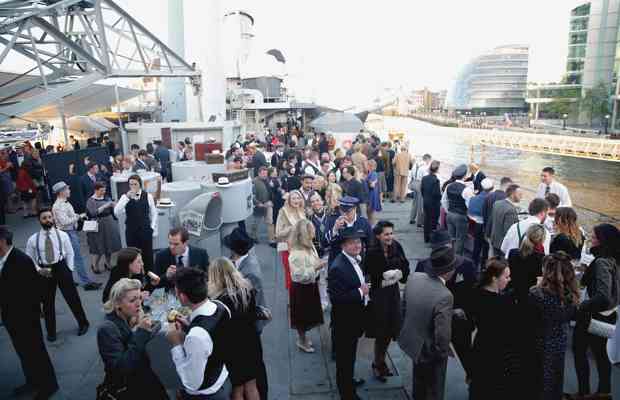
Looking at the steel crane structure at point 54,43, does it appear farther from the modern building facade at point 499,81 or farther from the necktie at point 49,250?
the modern building facade at point 499,81

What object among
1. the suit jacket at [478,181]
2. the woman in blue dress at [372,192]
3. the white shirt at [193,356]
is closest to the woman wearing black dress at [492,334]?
the white shirt at [193,356]

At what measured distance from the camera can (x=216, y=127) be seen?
18.0m

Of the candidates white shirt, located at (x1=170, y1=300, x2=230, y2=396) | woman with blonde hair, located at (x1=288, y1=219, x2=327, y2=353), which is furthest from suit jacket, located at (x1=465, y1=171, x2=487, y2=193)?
white shirt, located at (x1=170, y1=300, x2=230, y2=396)

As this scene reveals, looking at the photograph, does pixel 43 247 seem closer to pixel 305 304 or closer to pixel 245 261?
pixel 245 261

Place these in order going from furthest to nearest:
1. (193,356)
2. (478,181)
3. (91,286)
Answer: (478,181) < (91,286) < (193,356)

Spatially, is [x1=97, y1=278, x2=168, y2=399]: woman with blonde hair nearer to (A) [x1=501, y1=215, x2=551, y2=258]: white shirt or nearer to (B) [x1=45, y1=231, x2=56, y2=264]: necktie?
(B) [x1=45, y1=231, x2=56, y2=264]: necktie

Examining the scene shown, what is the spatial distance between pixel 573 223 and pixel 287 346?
3.80 meters

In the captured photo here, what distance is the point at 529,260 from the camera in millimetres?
A: 4797

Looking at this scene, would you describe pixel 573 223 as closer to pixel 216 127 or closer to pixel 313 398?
pixel 313 398

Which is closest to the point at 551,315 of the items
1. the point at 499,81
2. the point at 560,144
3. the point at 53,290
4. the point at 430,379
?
the point at 430,379

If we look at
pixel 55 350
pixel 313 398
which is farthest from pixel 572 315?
pixel 55 350

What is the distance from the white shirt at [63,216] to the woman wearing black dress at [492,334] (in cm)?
612

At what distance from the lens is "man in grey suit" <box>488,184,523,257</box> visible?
21.2 feet

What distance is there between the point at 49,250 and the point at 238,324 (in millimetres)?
3527
